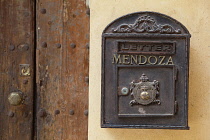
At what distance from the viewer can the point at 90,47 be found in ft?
4.39

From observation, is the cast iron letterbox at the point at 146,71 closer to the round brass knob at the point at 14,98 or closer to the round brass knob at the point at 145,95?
the round brass knob at the point at 145,95

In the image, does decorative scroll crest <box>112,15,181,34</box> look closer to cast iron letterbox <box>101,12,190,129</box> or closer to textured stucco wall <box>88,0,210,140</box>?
cast iron letterbox <box>101,12,190,129</box>

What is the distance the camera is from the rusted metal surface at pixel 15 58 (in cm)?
141

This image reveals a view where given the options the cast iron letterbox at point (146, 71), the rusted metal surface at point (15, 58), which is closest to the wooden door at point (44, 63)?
the rusted metal surface at point (15, 58)

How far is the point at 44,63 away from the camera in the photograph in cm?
142

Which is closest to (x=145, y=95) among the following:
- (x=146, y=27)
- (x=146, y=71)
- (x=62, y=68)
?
(x=146, y=71)

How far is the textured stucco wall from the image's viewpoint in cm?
131

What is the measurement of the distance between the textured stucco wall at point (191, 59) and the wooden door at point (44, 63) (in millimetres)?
91

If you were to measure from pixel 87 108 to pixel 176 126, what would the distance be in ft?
1.46

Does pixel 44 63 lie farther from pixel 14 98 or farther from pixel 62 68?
pixel 14 98

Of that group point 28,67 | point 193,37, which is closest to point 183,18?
point 193,37

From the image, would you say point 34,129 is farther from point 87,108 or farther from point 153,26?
point 153,26

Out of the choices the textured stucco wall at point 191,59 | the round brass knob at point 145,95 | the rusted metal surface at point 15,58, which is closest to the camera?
the round brass knob at point 145,95

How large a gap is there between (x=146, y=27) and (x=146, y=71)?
0.18 metres
